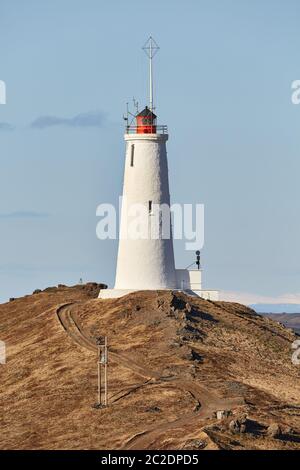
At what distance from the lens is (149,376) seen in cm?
11488

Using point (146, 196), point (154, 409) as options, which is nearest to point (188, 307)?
point (146, 196)

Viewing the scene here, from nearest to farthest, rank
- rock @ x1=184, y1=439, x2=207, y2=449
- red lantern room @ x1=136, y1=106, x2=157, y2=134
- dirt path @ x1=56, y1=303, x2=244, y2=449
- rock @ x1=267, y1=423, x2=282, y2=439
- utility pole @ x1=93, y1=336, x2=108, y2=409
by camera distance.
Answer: rock @ x1=184, y1=439, x2=207, y2=449, dirt path @ x1=56, y1=303, x2=244, y2=449, rock @ x1=267, y1=423, x2=282, y2=439, utility pole @ x1=93, y1=336, x2=108, y2=409, red lantern room @ x1=136, y1=106, x2=157, y2=134

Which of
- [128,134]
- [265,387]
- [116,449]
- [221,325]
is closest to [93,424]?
[116,449]

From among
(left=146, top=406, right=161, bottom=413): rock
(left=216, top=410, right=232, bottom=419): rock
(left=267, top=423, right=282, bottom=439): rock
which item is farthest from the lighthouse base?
(left=267, top=423, right=282, bottom=439): rock

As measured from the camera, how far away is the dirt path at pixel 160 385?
9864cm

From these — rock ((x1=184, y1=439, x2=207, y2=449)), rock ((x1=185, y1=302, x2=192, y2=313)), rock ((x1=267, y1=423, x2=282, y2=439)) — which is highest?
rock ((x1=185, y1=302, x2=192, y2=313))

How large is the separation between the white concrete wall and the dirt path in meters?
7.30

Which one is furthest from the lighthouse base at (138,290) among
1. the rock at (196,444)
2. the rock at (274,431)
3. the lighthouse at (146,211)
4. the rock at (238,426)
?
the rock at (196,444)

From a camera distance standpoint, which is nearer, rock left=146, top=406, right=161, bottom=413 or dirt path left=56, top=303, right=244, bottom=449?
dirt path left=56, top=303, right=244, bottom=449

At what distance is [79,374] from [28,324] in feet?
72.7

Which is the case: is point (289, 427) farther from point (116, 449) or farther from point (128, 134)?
point (128, 134)

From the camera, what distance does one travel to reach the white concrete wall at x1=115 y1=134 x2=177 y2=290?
440 feet

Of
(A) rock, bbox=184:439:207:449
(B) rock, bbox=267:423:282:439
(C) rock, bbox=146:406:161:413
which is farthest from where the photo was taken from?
(C) rock, bbox=146:406:161:413

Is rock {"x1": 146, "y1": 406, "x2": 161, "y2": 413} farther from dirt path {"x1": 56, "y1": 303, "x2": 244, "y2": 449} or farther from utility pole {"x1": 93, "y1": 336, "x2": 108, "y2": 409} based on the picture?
utility pole {"x1": 93, "y1": 336, "x2": 108, "y2": 409}
